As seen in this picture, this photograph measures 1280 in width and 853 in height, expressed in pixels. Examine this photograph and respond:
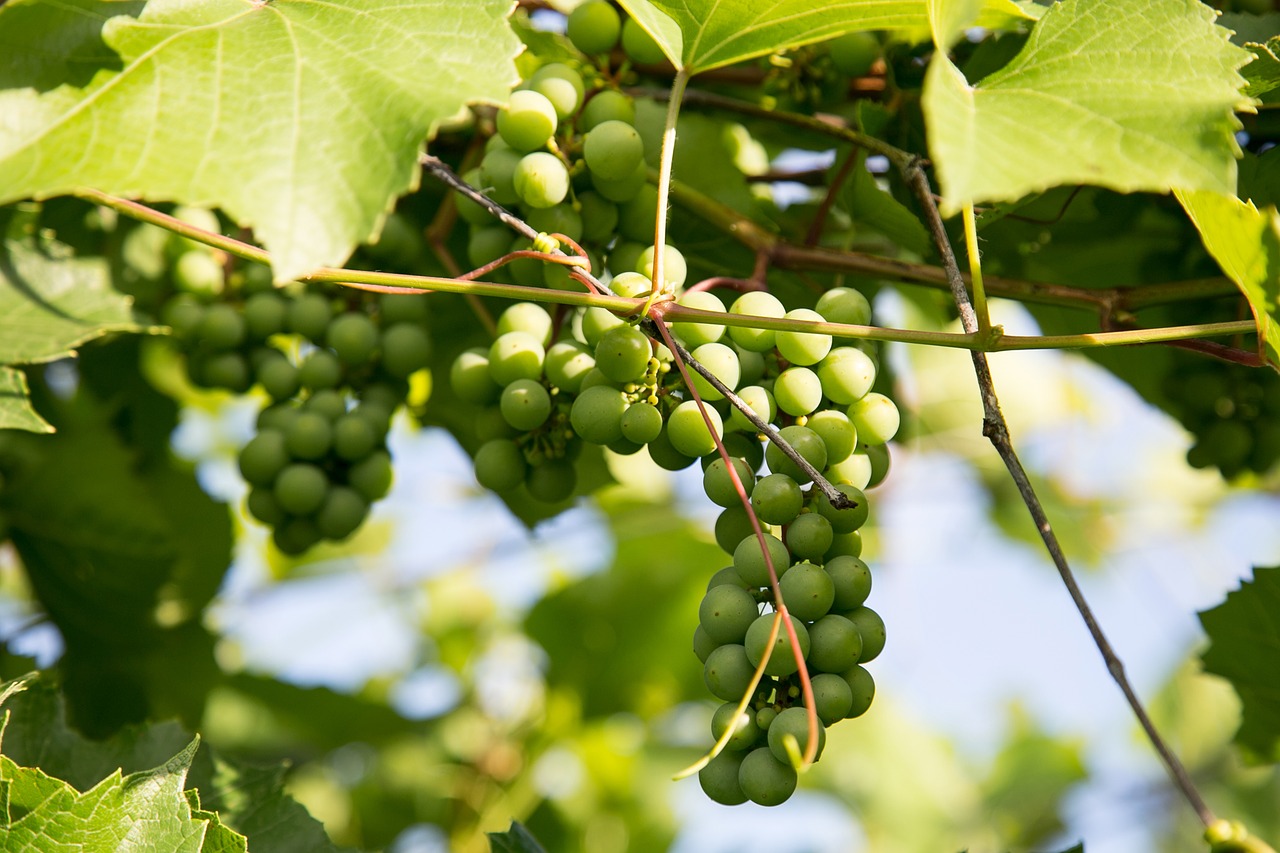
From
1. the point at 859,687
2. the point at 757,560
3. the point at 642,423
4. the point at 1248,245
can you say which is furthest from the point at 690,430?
the point at 1248,245

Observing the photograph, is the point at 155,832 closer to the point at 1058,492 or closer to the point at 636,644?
the point at 636,644

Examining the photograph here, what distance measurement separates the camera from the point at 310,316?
58.3 inches

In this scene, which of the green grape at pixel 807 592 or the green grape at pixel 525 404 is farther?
the green grape at pixel 525 404

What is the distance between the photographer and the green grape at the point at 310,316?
4.86 feet

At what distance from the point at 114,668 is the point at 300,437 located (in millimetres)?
759

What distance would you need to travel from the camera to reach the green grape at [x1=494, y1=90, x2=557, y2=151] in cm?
118

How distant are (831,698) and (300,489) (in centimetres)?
76

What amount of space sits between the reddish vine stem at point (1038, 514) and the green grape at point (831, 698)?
0.23 meters

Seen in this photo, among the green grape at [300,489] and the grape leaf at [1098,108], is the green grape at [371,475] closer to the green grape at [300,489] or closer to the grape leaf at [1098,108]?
the green grape at [300,489]

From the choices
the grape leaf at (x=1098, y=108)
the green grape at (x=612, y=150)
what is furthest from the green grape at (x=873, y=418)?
the green grape at (x=612, y=150)

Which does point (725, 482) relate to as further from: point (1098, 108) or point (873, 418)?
point (1098, 108)

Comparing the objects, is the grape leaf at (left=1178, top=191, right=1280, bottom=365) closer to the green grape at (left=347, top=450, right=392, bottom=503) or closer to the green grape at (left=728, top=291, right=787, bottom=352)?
the green grape at (left=728, top=291, right=787, bottom=352)

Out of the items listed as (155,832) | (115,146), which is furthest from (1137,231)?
(155,832)

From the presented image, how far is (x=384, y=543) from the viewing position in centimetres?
328
